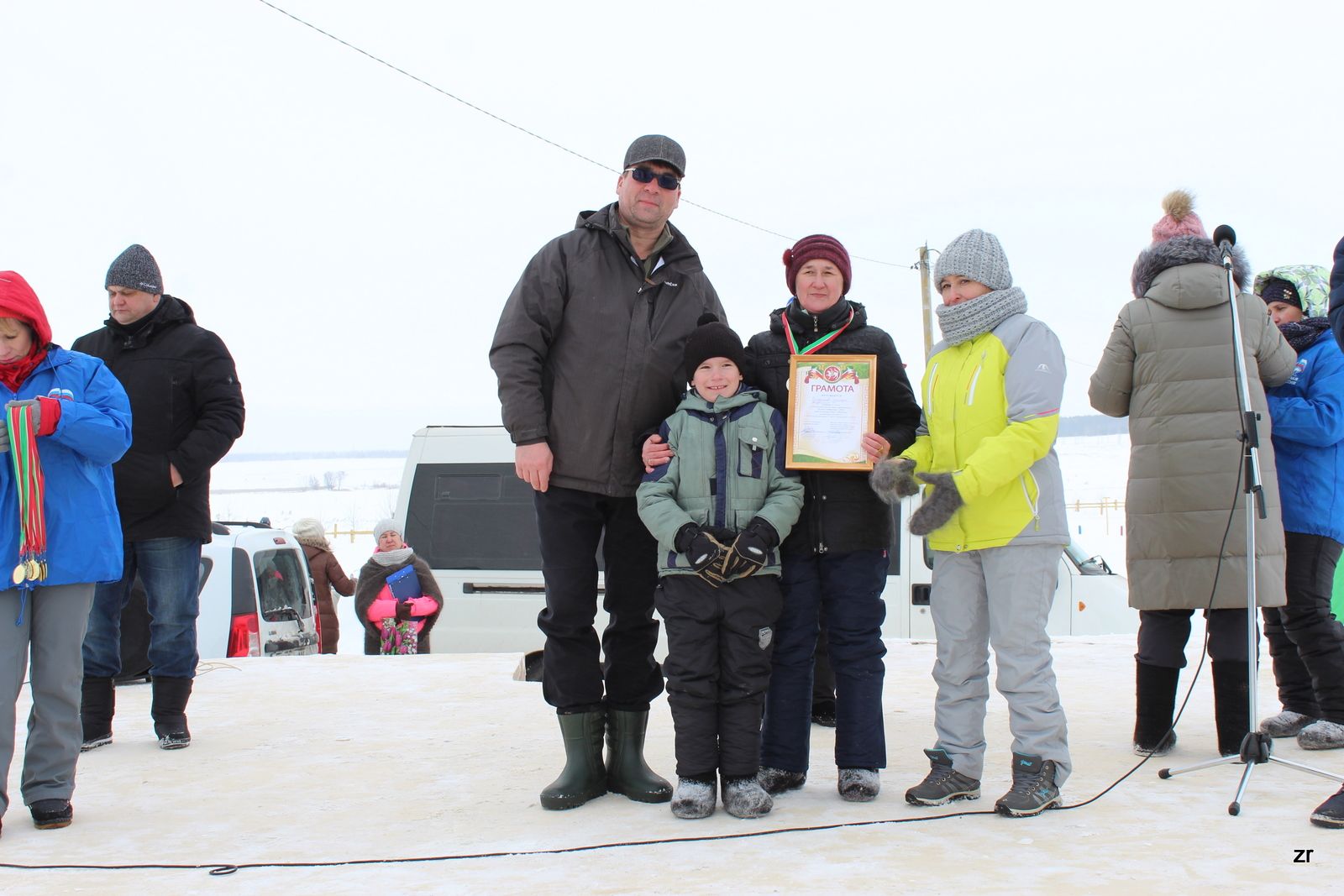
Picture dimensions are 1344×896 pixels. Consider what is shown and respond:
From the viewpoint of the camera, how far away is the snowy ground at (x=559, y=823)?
2.72 metres

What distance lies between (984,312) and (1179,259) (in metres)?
1.07

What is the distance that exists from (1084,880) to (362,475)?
4655 inches

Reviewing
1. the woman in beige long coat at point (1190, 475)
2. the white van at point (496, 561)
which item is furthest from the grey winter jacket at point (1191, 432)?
the white van at point (496, 561)

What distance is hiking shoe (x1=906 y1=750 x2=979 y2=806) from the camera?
11.1 feet

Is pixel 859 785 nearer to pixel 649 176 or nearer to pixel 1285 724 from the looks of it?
pixel 1285 724

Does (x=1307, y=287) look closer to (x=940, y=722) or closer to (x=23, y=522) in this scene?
(x=940, y=722)

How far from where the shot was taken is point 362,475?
116 meters

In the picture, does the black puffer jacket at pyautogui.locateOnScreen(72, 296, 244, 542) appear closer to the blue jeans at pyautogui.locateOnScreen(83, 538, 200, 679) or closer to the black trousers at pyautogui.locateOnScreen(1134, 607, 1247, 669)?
the blue jeans at pyautogui.locateOnScreen(83, 538, 200, 679)

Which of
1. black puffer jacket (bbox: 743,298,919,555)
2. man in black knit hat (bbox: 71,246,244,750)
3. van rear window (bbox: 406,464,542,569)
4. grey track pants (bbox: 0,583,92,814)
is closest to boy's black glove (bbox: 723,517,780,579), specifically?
black puffer jacket (bbox: 743,298,919,555)

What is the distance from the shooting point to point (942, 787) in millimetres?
3395

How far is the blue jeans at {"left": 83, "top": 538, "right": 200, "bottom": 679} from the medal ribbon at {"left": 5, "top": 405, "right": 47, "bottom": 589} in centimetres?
120

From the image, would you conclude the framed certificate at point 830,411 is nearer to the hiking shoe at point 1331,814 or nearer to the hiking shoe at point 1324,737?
the hiking shoe at point 1331,814

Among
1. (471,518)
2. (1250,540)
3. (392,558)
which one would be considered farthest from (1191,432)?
(471,518)

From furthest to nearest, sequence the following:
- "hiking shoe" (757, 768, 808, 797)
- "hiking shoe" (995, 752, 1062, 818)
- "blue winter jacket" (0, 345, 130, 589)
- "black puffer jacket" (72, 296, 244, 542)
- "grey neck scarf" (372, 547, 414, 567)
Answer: "grey neck scarf" (372, 547, 414, 567) → "black puffer jacket" (72, 296, 244, 542) → "hiking shoe" (757, 768, 808, 797) → "blue winter jacket" (0, 345, 130, 589) → "hiking shoe" (995, 752, 1062, 818)
